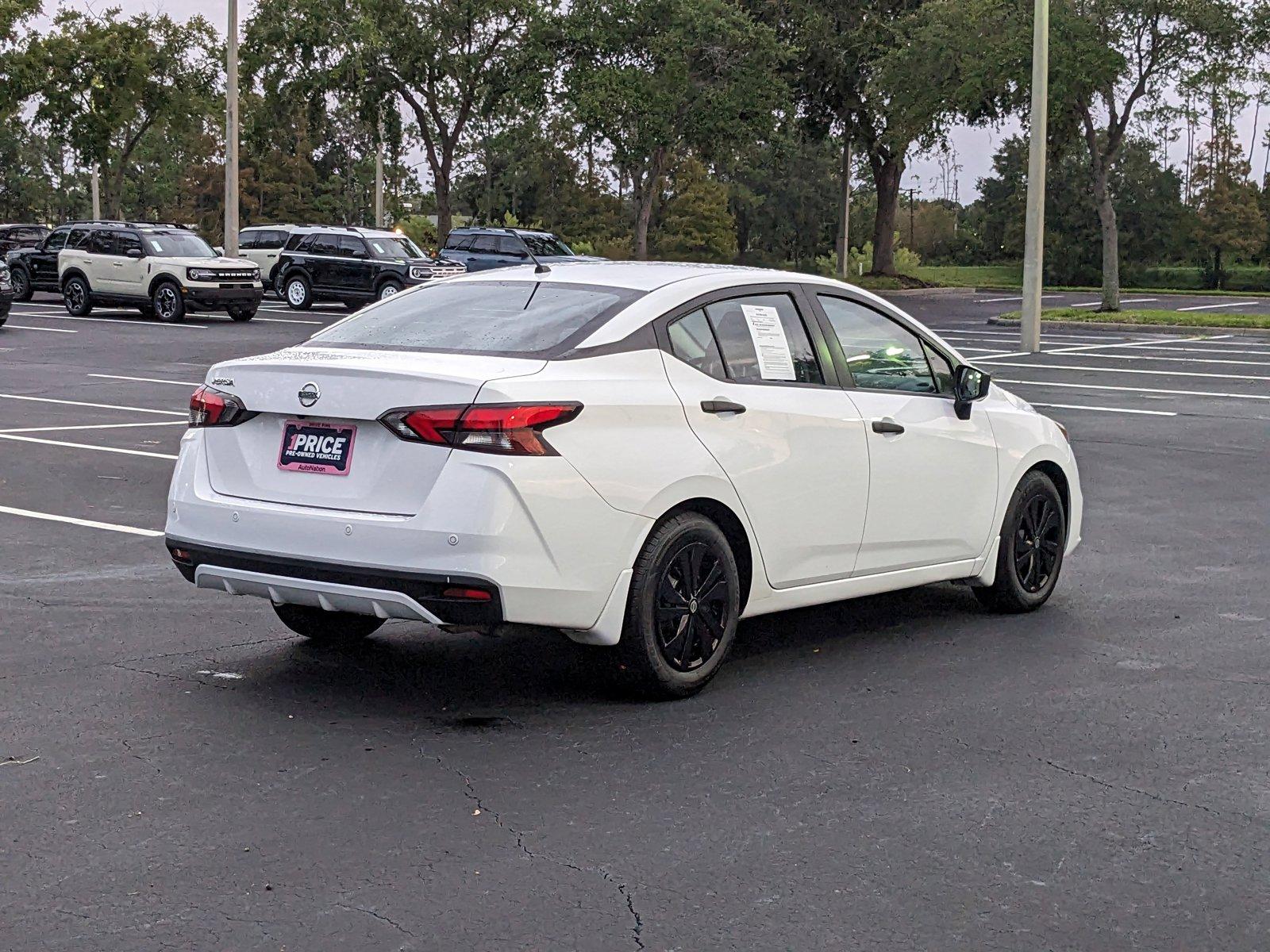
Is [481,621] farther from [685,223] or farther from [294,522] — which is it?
[685,223]

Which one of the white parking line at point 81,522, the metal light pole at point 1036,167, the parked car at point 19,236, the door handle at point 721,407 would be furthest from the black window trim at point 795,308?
the parked car at point 19,236

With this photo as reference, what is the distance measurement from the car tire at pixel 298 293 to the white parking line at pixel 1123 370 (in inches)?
697

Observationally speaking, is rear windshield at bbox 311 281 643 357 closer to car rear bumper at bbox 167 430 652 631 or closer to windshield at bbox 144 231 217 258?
car rear bumper at bbox 167 430 652 631

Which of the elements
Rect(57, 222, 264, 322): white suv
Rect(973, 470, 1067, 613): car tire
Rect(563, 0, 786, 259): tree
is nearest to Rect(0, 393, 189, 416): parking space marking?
Rect(973, 470, 1067, 613): car tire

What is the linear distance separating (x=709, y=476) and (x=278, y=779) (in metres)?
1.98

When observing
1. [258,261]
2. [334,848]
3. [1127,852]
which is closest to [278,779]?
[334,848]

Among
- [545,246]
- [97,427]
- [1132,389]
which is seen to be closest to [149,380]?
[97,427]

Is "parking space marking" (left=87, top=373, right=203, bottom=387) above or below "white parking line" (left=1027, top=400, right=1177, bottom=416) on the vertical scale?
above

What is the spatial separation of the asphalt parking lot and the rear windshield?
1281 mm

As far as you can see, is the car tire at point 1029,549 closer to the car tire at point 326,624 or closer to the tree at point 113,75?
the car tire at point 326,624

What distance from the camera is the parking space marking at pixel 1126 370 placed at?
2288 centimetres

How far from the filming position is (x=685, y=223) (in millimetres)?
88062

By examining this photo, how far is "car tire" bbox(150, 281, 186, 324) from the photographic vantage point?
106 ft

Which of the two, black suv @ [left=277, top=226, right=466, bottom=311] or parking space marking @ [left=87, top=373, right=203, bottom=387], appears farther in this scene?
black suv @ [left=277, top=226, right=466, bottom=311]
